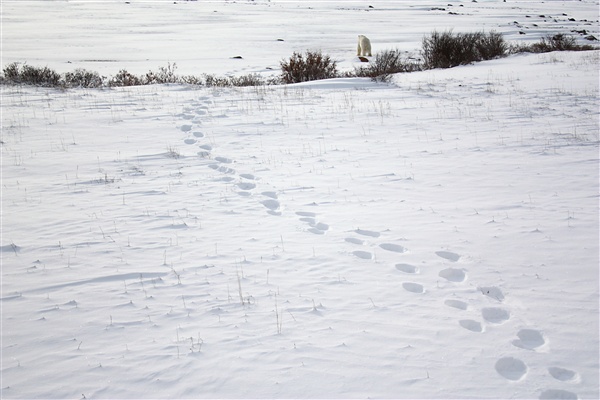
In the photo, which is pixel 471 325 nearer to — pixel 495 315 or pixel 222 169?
pixel 495 315

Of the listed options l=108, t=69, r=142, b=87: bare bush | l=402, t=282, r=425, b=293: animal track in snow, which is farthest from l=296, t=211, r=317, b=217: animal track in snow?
l=108, t=69, r=142, b=87: bare bush

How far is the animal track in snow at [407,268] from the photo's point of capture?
14.6ft

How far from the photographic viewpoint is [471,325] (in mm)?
3623

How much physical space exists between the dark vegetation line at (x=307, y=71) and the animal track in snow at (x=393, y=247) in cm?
1129

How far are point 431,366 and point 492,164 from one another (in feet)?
15.6

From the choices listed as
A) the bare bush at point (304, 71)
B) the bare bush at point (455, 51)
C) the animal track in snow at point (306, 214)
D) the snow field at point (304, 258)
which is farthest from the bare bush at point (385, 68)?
the animal track in snow at point (306, 214)

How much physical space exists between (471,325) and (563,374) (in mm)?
688

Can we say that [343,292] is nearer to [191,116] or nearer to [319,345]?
[319,345]

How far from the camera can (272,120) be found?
10.5 meters

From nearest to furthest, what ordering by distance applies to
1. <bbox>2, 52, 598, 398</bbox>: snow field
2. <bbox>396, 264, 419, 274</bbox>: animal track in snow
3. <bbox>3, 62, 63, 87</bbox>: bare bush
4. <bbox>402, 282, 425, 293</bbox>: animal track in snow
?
<bbox>2, 52, 598, 398</bbox>: snow field, <bbox>402, 282, 425, 293</bbox>: animal track in snow, <bbox>396, 264, 419, 274</bbox>: animal track in snow, <bbox>3, 62, 63, 87</bbox>: bare bush

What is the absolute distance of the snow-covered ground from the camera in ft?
10.6

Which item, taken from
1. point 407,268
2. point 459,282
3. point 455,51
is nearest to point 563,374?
point 459,282

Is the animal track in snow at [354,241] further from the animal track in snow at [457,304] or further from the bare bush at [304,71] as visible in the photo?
the bare bush at [304,71]

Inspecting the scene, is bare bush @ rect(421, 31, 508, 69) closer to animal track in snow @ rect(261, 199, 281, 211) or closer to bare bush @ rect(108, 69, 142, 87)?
bare bush @ rect(108, 69, 142, 87)
